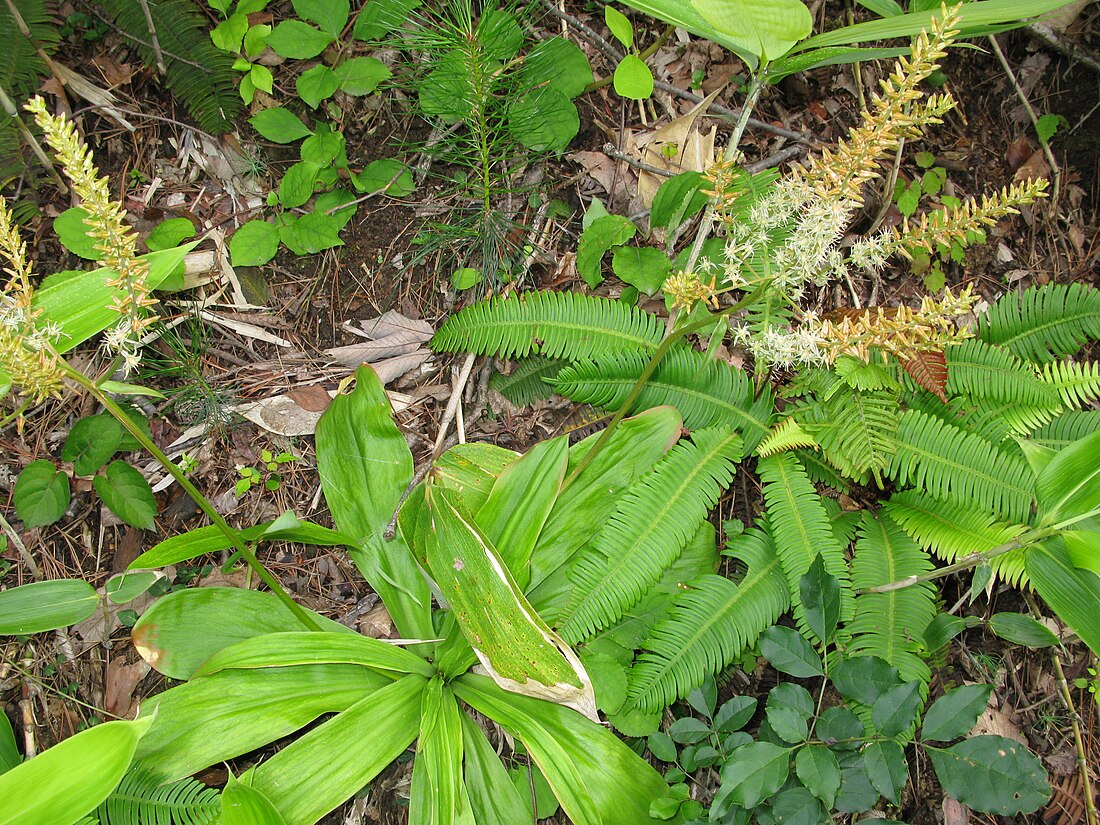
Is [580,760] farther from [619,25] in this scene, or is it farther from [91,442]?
[619,25]

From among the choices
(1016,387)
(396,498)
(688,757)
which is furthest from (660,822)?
(1016,387)

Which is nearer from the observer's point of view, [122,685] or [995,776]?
[995,776]

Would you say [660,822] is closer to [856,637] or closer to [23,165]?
[856,637]

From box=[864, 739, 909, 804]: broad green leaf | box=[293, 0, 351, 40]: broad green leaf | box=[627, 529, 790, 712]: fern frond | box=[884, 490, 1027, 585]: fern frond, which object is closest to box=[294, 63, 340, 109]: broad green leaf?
box=[293, 0, 351, 40]: broad green leaf

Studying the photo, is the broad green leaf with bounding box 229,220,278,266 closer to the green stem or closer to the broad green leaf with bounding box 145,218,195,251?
the broad green leaf with bounding box 145,218,195,251

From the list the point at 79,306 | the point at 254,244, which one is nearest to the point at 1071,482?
the point at 254,244

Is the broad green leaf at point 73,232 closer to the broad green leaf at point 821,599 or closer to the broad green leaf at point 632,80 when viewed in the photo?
the broad green leaf at point 632,80

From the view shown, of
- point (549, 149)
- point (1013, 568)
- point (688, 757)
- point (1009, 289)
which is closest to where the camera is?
point (688, 757)
